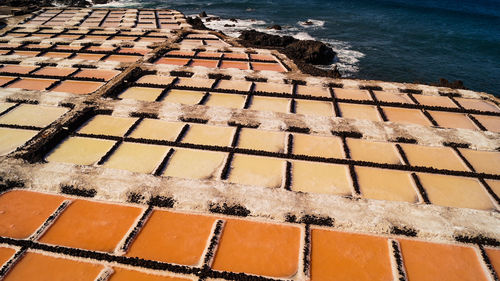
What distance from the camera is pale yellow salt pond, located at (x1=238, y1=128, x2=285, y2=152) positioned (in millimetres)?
4453

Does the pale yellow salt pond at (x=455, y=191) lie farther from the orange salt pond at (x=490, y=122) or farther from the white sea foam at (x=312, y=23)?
the white sea foam at (x=312, y=23)

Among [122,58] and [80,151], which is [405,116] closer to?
[80,151]

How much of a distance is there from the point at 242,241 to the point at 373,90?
4.45 meters

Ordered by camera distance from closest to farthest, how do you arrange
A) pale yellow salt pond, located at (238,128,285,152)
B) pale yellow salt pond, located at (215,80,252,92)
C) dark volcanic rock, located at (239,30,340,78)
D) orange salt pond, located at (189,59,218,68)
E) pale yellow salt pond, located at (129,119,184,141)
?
pale yellow salt pond, located at (238,128,285,152)
pale yellow salt pond, located at (129,119,184,141)
pale yellow salt pond, located at (215,80,252,92)
orange salt pond, located at (189,59,218,68)
dark volcanic rock, located at (239,30,340,78)

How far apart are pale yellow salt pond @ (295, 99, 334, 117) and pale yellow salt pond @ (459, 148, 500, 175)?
211 cm

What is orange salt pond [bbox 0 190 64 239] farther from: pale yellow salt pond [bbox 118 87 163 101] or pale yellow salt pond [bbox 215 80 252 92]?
pale yellow salt pond [bbox 215 80 252 92]

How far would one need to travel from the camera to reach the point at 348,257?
3041mm

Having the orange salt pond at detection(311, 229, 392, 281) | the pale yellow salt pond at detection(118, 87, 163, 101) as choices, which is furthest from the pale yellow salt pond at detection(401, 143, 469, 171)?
the pale yellow salt pond at detection(118, 87, 163, 101)

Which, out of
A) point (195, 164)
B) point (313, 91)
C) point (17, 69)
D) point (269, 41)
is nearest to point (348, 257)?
point (195, 164)

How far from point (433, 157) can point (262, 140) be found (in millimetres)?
2498

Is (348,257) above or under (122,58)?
under

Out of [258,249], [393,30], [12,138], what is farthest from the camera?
[393,30]

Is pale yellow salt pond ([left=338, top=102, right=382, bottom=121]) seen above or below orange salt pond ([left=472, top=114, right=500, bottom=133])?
above

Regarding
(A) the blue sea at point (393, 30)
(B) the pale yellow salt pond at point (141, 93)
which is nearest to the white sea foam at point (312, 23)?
(A) the blue sea at point (393, 30)
